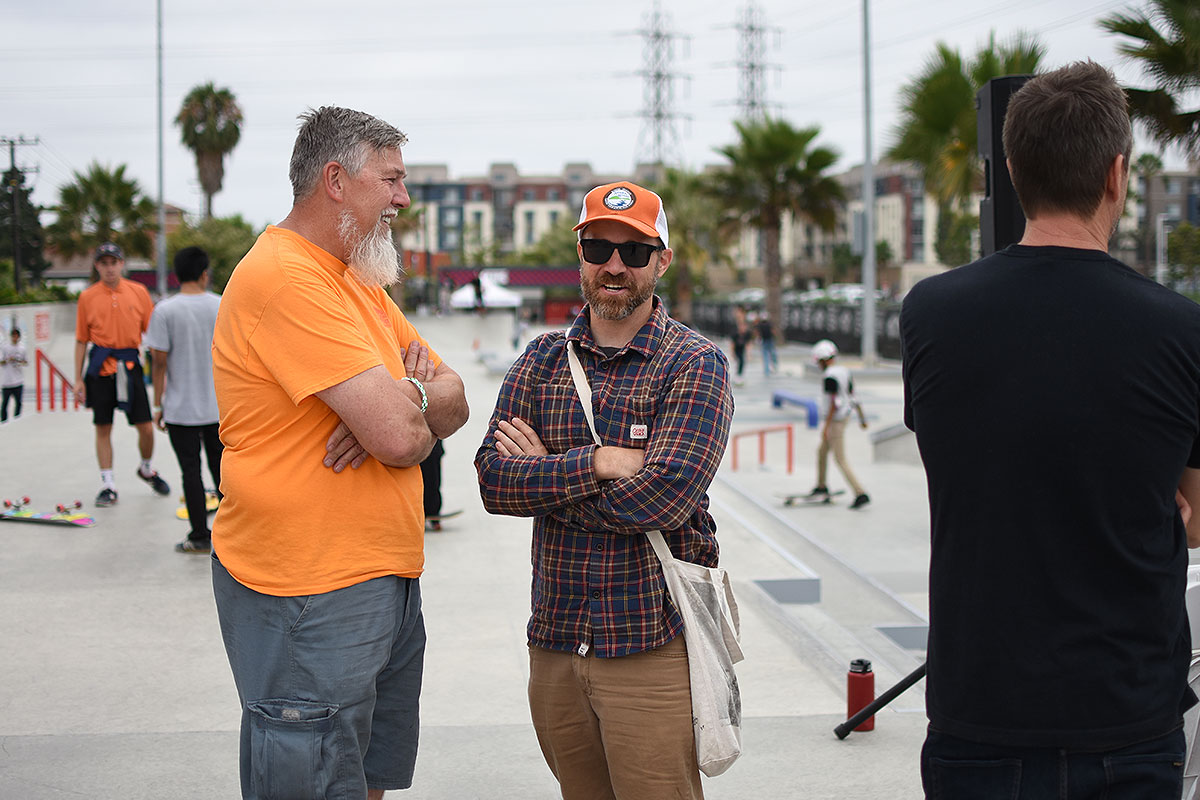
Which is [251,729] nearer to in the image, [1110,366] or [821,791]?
[1110,366]

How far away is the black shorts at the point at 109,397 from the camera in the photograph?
8.16m

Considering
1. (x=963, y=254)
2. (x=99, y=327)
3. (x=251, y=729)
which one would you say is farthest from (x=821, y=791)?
(x=963, y=254)

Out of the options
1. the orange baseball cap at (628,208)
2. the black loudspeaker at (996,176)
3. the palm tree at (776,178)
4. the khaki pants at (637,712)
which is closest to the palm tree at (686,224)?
the palm tree at (776,178)

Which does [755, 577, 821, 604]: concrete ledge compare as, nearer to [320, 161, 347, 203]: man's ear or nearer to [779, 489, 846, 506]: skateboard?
[320, 161, 347, 203]: man's ear

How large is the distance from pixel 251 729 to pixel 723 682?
3.49ft

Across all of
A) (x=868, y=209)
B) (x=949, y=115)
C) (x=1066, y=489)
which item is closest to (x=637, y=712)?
(x=1066, y=489)

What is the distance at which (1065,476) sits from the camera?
5.95 feet

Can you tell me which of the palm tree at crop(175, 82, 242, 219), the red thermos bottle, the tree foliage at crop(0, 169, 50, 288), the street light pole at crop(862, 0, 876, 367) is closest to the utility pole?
the tree foliage at crop(0, 169, 50, 288)

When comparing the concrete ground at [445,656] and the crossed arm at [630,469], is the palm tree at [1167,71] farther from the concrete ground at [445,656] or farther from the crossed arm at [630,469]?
the crossed arm at [630,469]

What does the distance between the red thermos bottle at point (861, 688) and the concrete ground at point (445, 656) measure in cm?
9

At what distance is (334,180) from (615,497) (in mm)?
972

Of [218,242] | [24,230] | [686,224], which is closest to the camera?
[24,230]

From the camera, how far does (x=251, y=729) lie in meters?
2.50

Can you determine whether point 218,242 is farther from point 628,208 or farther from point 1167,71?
point 628,208
